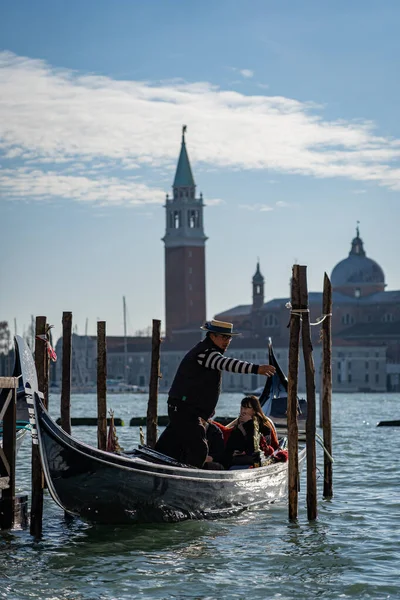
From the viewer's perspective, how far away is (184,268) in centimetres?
7700

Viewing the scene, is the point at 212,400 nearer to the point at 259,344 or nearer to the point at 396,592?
the point at 396,592

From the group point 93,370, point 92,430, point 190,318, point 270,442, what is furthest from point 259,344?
point 270,442

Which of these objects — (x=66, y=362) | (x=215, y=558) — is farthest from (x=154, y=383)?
(x=215, y=558)

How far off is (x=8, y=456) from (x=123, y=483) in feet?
2.55

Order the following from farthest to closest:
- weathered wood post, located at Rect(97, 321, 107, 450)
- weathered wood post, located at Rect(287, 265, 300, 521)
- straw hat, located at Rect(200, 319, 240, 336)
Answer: weathered wood post, located at Rect(97, 321, 107, 450)
weathered wood post, located at Rect(287, 265, 300, 521)
straw hat, located at Rect(200, 319, 240, 336)

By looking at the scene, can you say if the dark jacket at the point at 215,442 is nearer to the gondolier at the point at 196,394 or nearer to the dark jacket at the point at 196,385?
the gondolier at the point at 196,394

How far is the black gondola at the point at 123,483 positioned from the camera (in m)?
7.61

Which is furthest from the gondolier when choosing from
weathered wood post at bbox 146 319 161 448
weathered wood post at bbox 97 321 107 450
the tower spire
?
the tower spire

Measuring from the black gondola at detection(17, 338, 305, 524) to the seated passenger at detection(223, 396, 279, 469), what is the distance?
275 millimetres

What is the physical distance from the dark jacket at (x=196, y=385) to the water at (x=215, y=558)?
85cm

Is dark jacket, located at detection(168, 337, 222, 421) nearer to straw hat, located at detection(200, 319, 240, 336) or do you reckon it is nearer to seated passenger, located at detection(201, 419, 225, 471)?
straw hat, located at detection(200, 319, 240, 336)

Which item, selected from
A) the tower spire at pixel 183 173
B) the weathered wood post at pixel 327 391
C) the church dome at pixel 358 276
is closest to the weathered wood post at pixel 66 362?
the weathered wood post at pixel 327 391

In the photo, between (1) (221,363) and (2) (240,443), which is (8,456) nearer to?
(1) (221,363)

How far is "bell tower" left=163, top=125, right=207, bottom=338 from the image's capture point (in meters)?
77.2
